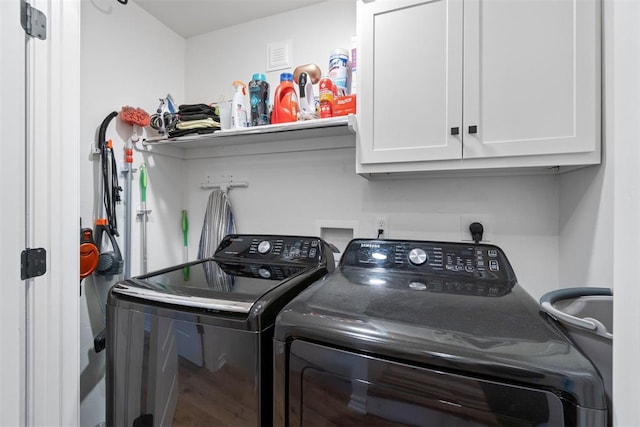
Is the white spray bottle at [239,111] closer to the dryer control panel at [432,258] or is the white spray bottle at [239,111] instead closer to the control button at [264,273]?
the control button at [264,273]

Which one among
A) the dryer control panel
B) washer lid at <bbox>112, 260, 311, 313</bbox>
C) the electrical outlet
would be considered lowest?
washer lid at <bbox>112, 260, 311, 313</bbox>

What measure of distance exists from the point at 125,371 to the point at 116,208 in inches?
40.5

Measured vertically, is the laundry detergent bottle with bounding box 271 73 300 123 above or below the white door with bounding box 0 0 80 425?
above

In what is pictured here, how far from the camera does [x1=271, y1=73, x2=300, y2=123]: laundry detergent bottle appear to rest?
5.02 ft

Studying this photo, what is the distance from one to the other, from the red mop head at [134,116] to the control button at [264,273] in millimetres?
1201

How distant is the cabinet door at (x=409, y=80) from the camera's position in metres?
1.17

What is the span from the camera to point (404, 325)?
0.68 m

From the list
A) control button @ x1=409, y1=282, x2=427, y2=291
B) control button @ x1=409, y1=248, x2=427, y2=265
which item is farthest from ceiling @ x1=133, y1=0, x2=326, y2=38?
control button @ x1=409, y1=282, x2=427, y2=291

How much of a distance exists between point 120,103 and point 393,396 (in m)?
1.99

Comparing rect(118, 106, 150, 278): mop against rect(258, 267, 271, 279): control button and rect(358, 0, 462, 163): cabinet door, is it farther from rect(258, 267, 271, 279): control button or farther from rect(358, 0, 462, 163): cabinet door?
rect(358, 0, 462, 163): cabinet door

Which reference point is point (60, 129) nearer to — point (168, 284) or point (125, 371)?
point (168, 284)

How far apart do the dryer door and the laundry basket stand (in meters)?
0.12

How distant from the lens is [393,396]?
25.0 inches

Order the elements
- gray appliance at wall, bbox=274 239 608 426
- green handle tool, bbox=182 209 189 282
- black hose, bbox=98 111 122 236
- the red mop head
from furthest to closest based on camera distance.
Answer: green handle tool, bbox=182 209 189 282
the red mop head
black hose, bbox=98 111 122 236
gray appliance at wall, bbox=274 239 608 426
